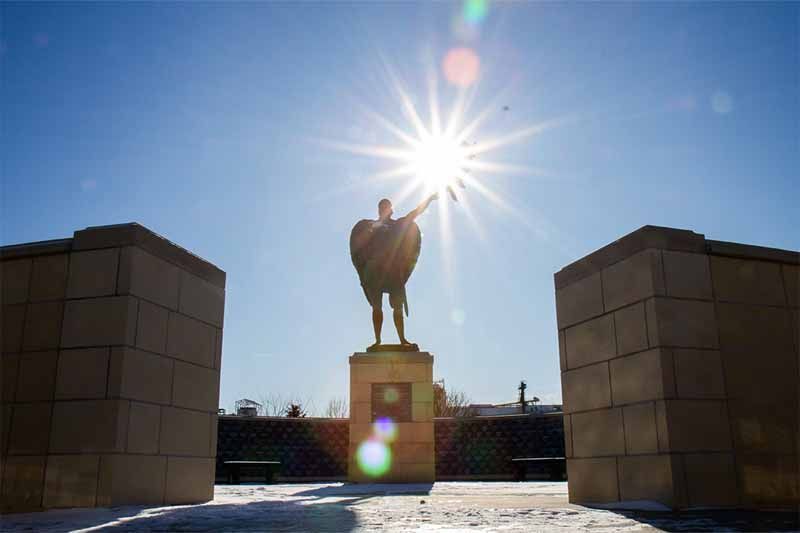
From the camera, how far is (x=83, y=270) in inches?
241

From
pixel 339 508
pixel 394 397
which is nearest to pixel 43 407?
pixel 339 508

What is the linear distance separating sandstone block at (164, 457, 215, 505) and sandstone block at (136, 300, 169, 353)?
3.80 ft

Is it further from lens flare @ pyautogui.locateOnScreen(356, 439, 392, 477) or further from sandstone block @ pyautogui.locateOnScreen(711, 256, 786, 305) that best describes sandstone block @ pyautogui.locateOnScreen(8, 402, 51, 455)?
lens flare @ pyautogui.locateOnScreen(356, 439, 392, 477)

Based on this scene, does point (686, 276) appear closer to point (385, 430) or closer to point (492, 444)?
point (385, 430)

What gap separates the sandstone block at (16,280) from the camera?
6270 millimetres

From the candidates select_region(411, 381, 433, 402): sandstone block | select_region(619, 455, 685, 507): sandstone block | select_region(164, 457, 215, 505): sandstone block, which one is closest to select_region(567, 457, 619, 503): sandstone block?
select_region(619, 455, 685, 507): sandstone block

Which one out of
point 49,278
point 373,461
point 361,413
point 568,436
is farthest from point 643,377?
point 361,413

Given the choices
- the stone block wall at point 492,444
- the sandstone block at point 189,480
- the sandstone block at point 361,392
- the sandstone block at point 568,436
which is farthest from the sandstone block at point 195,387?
the stone block wall at point 492,444

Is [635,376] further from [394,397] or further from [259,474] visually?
[259,474]

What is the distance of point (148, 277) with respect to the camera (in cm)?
629

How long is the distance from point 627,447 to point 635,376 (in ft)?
2.18

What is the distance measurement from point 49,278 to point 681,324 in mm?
5915

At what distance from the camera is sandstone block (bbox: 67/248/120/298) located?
603 centimetres

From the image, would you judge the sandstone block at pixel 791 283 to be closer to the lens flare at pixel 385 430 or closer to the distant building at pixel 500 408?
the lens flare at pixel 385 430
